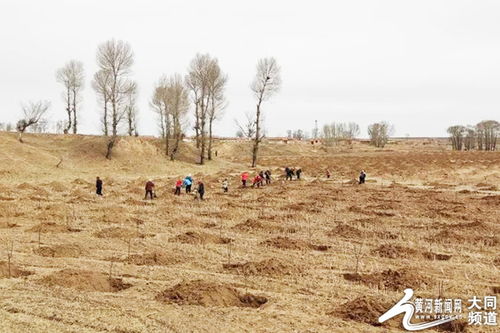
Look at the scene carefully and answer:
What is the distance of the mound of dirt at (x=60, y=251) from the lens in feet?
41.6

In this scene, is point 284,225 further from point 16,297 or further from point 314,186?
point 314,186

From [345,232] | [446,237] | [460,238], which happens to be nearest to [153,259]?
[345,232]

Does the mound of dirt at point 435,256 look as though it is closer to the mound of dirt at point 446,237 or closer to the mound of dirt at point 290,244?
the mound of dirt at point 446,237

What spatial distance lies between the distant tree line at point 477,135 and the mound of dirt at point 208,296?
126880 millimetres

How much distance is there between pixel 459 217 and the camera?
2009 cm

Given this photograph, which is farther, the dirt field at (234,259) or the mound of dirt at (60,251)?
the mound of dirt at (60,251)

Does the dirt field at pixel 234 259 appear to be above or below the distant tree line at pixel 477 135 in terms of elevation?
below

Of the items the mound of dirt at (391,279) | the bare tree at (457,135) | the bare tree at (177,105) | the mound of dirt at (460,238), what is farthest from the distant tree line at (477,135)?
the mound of dirt at (391,279)

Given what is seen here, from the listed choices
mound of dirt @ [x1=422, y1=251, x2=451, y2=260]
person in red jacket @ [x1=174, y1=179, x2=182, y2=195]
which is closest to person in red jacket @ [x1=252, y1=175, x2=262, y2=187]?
person in red jacket @ [x1=174, y1=179, x2=182, y2=195]

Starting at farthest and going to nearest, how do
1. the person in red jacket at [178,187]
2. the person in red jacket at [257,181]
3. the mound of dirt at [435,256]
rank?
the person in red jacket at [257,181], the person in red jacket at [178,187], the mound of dirt at [435,256]

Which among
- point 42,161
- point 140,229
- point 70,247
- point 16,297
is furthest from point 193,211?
point 42,161

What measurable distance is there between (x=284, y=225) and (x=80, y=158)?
112ft

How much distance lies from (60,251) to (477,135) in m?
134

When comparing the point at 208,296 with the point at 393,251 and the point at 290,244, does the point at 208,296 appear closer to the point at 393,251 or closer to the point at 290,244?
the point at 290,244
